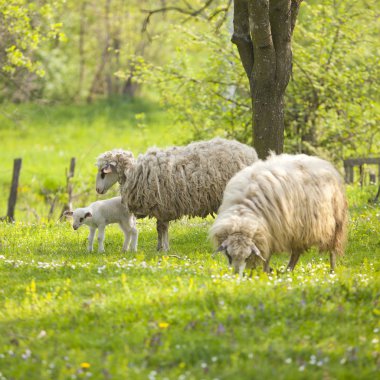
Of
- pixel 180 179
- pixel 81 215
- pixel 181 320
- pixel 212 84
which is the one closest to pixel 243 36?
pixel 180 179

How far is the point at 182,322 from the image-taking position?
6.15 meters

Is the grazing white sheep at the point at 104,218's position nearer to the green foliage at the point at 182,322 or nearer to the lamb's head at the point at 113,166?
the lamb's head at the point at 113,166

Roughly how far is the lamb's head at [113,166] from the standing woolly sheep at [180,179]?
0.18ft

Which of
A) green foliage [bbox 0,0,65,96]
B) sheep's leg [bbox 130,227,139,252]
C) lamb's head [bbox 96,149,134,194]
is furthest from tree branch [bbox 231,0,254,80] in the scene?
green foliage [bbox 0,0,65,96]

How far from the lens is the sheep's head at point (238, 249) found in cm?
784

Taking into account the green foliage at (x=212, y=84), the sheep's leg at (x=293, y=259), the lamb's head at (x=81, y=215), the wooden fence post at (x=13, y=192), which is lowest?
the wooden fence post at (x=13, y=192)

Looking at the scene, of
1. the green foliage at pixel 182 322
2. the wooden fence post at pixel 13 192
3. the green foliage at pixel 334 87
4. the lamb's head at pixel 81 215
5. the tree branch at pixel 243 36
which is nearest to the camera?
the green foliage at pixel 182 322

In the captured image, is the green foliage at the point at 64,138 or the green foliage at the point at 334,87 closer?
the green foliage at the point at 334,87

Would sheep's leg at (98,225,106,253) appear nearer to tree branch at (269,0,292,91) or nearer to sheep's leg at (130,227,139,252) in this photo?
sheep's leg at (130,227,139,252)

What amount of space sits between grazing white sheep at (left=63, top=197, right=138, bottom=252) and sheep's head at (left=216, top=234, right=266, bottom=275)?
8.66ft

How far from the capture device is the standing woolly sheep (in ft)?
33.9

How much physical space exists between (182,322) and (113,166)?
4944 mm

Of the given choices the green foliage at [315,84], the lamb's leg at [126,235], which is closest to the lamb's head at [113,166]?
the lamb's leg at [126,235]

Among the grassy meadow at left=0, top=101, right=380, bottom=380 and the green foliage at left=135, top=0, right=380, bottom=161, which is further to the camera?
the green foliage at left=135, top=0, right=380, bottom=161
